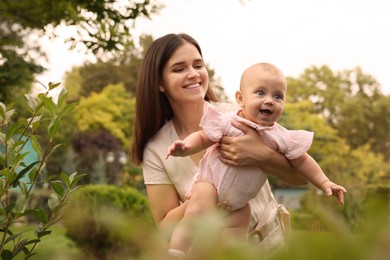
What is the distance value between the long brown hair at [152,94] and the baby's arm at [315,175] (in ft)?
3.20

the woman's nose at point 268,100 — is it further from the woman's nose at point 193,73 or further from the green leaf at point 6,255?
the green leaf at point 6,255

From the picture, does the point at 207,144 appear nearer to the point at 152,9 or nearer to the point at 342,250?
the point at 342,250

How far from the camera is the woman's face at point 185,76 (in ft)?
12.9

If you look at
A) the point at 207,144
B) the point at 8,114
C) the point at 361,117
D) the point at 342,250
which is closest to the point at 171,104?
the point at 207,144

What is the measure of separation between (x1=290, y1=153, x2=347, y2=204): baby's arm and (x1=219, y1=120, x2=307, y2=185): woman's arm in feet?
0.28

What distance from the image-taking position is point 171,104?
4.21 m

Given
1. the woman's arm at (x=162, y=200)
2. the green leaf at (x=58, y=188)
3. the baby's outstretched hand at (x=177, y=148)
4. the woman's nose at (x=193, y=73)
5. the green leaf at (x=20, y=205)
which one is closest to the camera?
the green leaf at (x=20, y=205)

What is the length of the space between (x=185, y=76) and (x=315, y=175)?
983 mm

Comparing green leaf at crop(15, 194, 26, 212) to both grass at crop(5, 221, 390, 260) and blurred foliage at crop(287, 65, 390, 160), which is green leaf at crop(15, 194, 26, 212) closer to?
grass at crop(5, 221, 390, 260)

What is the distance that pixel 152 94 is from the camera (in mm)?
4094

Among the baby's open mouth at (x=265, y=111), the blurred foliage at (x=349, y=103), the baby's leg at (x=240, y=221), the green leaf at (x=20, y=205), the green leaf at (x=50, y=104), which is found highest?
the green leaf at (x=50, y=104)

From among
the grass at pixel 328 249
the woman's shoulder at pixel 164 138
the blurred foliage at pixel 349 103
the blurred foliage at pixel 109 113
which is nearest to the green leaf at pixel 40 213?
the woman's shoulder at pixel 164 138

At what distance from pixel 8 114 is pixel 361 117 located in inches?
1886

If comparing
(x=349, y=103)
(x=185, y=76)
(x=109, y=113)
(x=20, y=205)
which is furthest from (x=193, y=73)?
(x=349, y=103)
